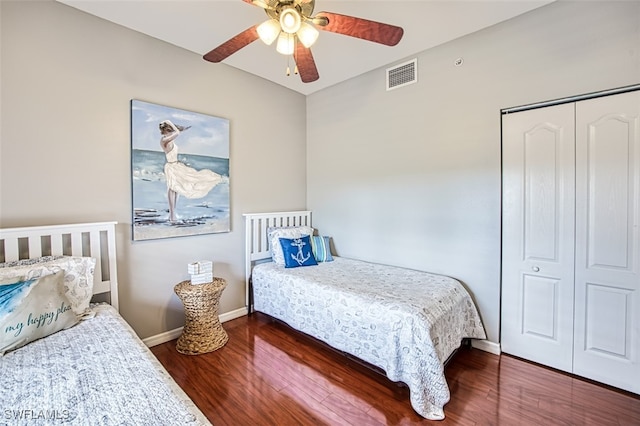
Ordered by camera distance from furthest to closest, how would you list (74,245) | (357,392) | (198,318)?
(198,318)
(74,245)
(357,392)

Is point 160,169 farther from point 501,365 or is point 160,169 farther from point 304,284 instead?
point 501,365

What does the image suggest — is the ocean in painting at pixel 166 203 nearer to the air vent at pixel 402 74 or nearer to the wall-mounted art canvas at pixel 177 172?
the wall-mounted art canvas at pixel 177 172

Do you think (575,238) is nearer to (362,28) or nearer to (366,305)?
(366,305)

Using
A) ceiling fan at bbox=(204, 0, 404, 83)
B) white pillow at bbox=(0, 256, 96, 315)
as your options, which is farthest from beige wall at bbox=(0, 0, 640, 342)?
ceiling fan at bbox=(204, 0, 404, 83)

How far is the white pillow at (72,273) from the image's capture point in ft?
5.43

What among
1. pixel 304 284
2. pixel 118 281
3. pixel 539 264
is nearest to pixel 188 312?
pixel 118 281

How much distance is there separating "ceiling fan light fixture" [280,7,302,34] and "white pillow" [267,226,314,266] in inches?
84.3

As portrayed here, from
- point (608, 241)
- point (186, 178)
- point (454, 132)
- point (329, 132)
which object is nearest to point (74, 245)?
point (186, 178)

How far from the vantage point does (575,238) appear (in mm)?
2051

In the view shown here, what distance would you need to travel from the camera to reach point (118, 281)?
233cm

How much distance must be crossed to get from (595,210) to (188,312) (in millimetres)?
3279

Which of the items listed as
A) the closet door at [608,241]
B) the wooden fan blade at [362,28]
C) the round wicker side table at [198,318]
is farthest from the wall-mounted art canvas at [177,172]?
the closet door at [608,241]

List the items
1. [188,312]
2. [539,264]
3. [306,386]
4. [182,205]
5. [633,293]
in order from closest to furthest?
1. [633,293]
2. [306,386]
3. [539,264]
4. [188,312]
5. [182,205]

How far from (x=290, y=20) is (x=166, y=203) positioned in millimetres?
1927
